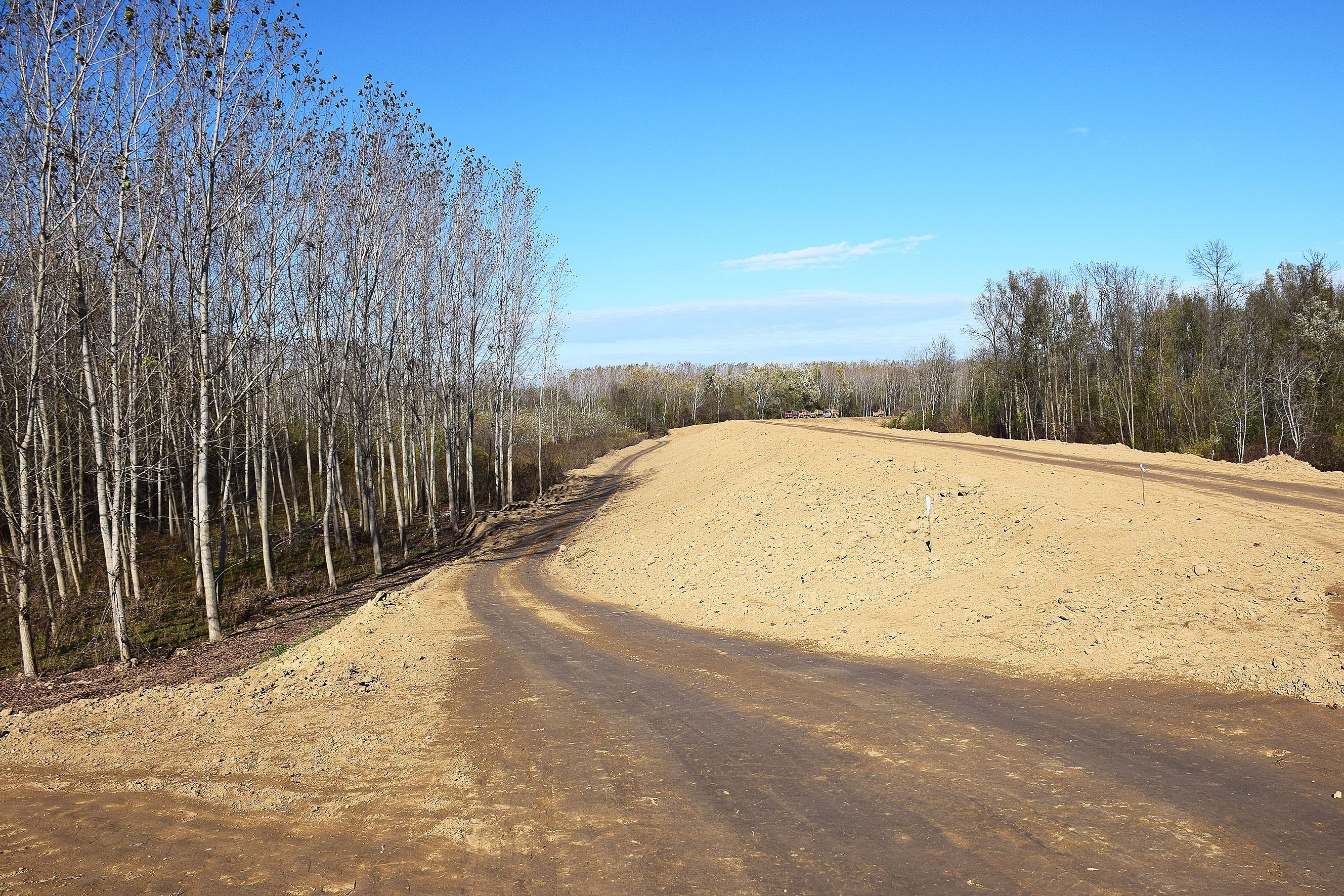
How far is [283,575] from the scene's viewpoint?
25531 mm

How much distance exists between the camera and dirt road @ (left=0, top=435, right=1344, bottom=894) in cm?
518

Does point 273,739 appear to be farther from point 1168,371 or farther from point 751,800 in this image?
point 1168,371

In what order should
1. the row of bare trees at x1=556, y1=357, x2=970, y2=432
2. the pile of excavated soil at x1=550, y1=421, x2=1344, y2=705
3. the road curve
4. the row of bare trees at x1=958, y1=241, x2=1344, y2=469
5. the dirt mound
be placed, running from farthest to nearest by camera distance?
the row of bare trees at x1=556, y1=357, x2=970, y2=432 < the row of bare trees at x1=958, y1=241, x2=1344, y2=469 < the dirt mound < the pile of excavated soil at x1=550, y1=421, x2=1344, y2=705 < the road curve

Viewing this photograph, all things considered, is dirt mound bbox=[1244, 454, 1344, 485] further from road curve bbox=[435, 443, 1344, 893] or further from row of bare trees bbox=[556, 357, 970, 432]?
row of bare trees bbox=[556, 357, 970, 432]

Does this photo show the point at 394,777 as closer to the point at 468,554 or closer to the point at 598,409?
the point at 468,554

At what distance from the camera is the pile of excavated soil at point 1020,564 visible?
10055 millimetres

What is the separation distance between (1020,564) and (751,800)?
9.53 m

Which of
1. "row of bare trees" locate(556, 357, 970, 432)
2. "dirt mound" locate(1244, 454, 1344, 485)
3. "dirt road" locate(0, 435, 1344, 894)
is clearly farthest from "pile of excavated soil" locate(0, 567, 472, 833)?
"row of bare trees" locate(556, 357, 970, 432)

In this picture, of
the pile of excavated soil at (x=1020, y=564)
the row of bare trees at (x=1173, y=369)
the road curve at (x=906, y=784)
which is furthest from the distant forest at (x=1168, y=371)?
the road curve at (x=906, y=784)

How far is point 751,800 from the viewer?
6.46 m

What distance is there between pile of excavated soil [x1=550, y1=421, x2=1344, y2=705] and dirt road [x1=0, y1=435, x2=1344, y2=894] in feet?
4.51

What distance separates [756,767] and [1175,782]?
12.1ft

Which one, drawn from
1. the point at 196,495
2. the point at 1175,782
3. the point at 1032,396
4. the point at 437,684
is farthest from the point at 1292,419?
the point at 196,495

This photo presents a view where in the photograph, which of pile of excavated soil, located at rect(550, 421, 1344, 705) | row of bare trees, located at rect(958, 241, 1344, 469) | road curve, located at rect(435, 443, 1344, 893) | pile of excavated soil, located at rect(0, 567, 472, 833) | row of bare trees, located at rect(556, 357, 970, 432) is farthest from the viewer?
row of bare trees, located at rect(556, 357, 970, 432)
